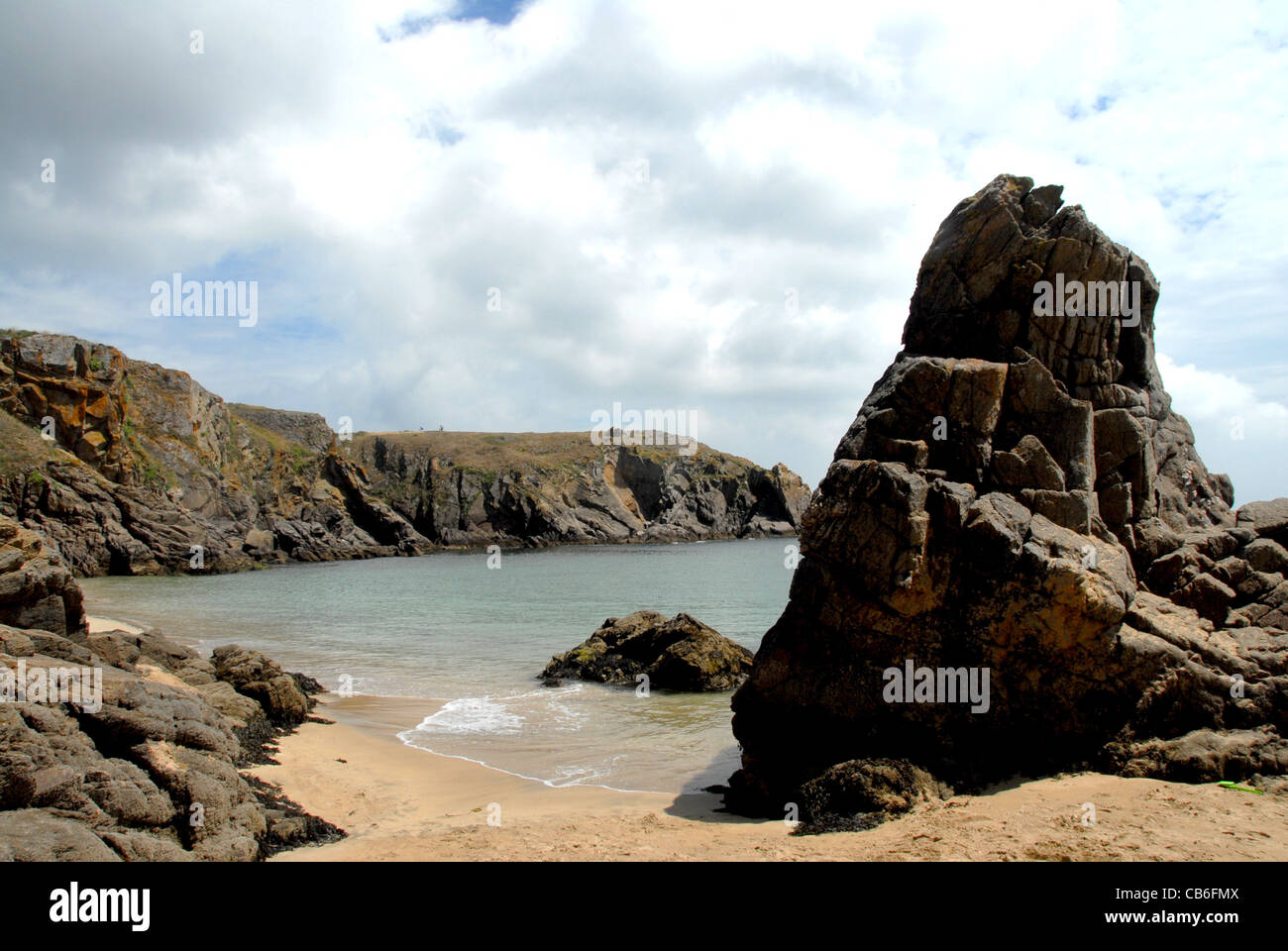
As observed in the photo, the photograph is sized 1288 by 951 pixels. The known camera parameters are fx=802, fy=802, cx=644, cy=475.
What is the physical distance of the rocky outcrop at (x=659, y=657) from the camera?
1875 centimetres

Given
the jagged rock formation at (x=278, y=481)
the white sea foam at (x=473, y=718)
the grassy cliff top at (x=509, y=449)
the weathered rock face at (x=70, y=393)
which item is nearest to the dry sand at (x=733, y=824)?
the white sea foam at (x=473, y=718)

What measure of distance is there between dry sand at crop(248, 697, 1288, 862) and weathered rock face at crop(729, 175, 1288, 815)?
0.66 meters

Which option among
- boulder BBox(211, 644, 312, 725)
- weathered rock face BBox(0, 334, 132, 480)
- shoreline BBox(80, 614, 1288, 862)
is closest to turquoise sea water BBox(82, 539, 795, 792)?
shoreline BBox(80, 614, 1288, 862)

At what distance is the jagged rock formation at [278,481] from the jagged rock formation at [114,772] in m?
47.4

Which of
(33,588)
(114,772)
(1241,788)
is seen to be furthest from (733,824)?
(33,588)

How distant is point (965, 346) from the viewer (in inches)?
455

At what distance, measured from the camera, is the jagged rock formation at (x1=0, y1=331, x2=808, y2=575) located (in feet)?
173

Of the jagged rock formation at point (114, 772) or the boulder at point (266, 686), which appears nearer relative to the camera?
the jagged rock formation at point (114, 772)

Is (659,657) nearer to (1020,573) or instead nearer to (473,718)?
(473,718)

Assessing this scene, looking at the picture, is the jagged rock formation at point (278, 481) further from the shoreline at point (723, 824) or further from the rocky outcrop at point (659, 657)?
the shoreline at point (723, 824)

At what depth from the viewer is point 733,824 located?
9.25 meters

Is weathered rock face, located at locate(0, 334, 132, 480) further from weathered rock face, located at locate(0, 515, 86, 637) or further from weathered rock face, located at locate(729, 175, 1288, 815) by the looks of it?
weathered rock face, located at locate(729, 175, 1288, 815)
